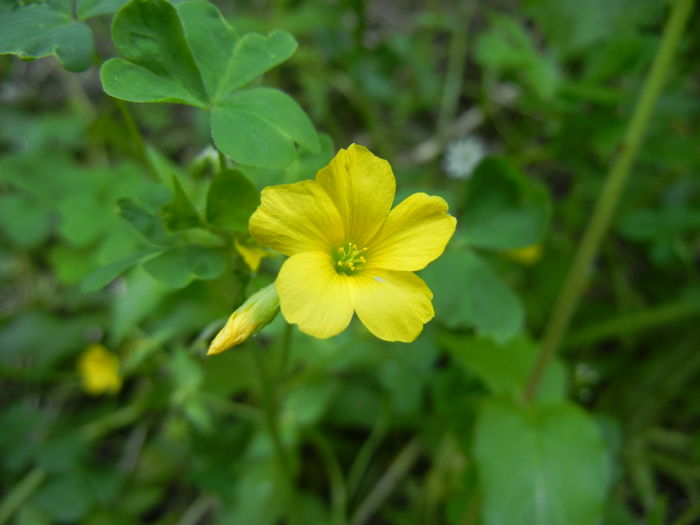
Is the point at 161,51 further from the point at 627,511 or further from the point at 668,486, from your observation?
the point at 668,486

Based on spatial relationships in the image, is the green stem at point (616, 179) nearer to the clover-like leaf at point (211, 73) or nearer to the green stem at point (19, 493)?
the clover-like leaf at point (211, 73)

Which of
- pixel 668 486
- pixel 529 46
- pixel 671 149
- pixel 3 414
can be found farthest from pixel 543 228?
pixel 3 414

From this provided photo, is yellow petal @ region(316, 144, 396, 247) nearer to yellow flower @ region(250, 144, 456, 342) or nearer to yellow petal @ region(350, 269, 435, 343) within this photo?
yellow flower @ region(250, 144, 456, 342)

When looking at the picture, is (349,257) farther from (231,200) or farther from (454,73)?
(454,73)

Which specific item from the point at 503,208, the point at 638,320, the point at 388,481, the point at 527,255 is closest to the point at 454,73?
the point at 527,255

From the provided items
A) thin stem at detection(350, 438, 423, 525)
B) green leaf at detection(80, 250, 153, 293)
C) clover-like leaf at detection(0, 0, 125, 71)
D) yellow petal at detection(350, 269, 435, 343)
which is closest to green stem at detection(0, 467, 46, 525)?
thin stem at detection(350, 438, 423, 525)

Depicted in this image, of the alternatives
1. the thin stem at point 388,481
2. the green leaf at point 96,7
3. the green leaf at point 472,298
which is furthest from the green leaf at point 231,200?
the thin stem at point 388,481
